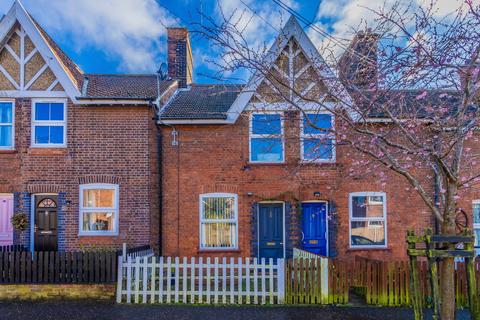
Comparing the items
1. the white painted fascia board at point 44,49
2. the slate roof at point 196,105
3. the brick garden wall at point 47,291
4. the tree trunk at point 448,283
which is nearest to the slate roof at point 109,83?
the white painted fascia board at point 44,49

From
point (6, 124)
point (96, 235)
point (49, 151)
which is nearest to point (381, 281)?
point (96, 235)

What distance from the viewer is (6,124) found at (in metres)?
11.9

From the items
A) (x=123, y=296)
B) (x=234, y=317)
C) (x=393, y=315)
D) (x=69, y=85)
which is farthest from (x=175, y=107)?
(x=393, y=315)

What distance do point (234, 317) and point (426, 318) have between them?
4.06 meters

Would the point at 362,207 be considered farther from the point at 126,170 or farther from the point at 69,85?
the point at 69,85

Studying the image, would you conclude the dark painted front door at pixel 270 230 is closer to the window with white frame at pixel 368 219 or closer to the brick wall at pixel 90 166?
the window with white frame at pixel 368 219

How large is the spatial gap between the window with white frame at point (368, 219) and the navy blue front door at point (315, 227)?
920mm

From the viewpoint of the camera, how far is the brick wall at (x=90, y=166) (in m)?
11.6

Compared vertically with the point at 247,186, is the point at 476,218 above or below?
below

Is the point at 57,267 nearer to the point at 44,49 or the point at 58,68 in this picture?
the point at 58,68

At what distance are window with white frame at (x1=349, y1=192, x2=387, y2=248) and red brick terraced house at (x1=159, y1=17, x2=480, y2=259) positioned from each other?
3 centimetres

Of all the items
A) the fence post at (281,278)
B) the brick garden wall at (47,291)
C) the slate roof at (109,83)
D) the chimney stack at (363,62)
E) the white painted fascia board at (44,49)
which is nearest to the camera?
the chimney stack at (363,62)

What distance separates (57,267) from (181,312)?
3.47 metres

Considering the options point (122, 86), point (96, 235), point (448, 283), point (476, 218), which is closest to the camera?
point (448, 283)
